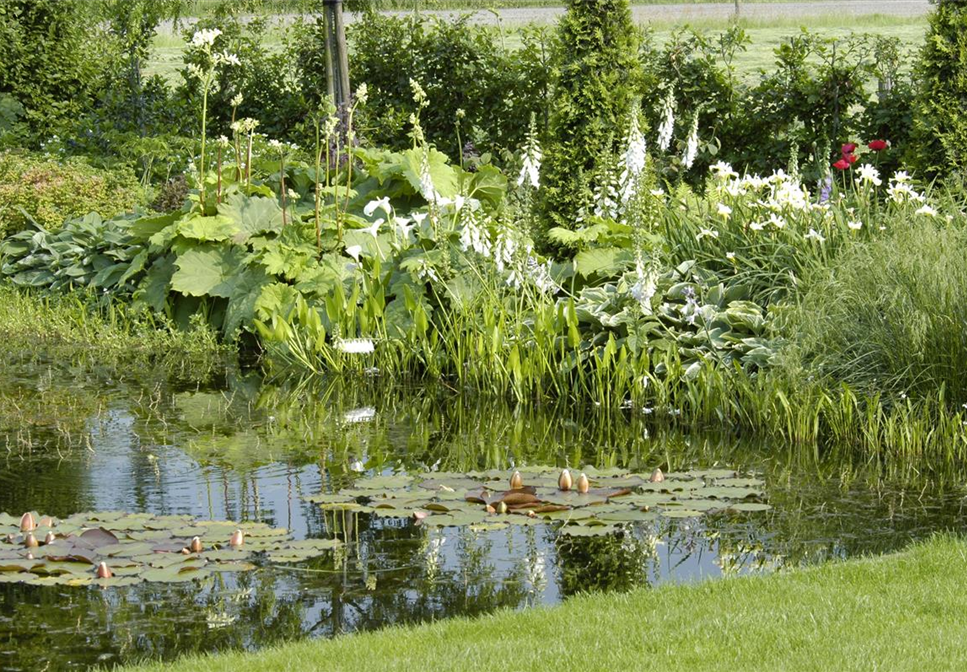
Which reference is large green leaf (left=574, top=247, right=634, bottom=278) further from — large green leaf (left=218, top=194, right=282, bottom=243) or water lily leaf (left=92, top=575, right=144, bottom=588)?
water lily leaf (left=92, top=575, right=144, bottom=588)

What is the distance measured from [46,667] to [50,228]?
774 centimetres

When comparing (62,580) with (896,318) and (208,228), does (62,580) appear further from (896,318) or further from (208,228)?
(208,228)

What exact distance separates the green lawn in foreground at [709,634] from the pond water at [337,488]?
316 millimetres

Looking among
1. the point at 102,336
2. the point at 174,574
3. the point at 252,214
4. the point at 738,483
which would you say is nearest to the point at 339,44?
the point at 252,214

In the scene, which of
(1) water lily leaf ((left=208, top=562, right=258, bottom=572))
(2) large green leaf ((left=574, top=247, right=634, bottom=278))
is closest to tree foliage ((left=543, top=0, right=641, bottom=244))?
(2) large green leaf ((left=574, top=247, right=634, bottom=278))

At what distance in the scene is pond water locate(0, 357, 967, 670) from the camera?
4453 mm

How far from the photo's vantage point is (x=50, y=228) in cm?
1111

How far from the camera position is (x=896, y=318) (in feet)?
21.9

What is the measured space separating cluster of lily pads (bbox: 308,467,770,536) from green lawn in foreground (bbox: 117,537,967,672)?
99 centimetres

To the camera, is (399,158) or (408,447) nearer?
(408,447)

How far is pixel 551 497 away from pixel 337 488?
104 cm

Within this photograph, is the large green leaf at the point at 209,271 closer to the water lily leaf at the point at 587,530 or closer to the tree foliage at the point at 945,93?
the water lily leaf at the point at 587,530

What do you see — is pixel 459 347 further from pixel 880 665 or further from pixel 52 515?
pixel 880 665

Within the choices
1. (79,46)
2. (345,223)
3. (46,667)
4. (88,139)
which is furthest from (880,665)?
(79,46)
